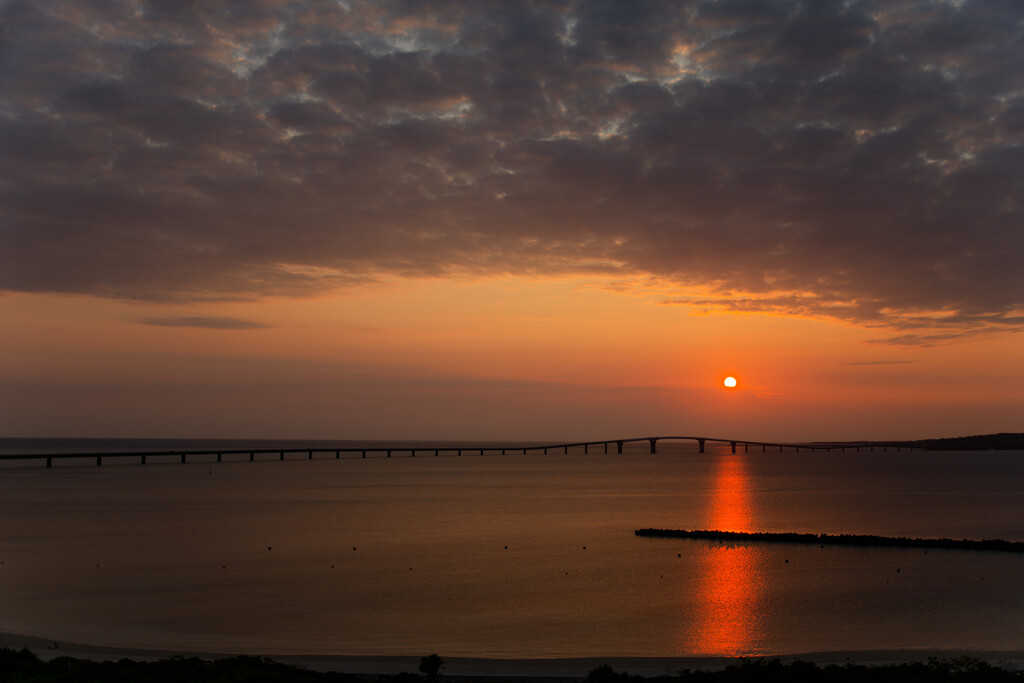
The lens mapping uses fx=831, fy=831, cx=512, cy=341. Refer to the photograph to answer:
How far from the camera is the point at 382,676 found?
881 inches

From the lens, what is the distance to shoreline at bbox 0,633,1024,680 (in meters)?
25.1

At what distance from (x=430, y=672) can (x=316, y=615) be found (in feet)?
48.0

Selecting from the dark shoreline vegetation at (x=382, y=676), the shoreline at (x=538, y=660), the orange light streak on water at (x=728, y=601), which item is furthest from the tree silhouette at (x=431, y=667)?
the orange light streak on water at (x=728, y=601)

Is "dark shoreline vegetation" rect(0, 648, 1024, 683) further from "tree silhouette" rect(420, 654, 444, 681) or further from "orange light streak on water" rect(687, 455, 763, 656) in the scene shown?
"orange light streak on water" rect(687, 455, 763, 656)

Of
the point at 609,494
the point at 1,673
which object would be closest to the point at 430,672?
the point at 1,673

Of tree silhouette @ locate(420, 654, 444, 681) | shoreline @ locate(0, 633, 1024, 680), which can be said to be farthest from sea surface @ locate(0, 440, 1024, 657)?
tree silhouette @ locate(420, 654, 444, 681)

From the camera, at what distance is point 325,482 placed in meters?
126

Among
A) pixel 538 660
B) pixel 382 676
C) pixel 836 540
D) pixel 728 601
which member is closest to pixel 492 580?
pixel 728 601

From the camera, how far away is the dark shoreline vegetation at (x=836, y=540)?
52969 millimetres

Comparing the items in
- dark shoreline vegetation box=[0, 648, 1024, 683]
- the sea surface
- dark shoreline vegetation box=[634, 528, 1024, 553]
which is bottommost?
the sea surface

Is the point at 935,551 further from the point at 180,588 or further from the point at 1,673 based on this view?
the point at 1,673

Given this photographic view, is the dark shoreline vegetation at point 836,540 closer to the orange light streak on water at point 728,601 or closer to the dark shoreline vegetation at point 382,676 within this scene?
the orange light streak on water at point 728,601

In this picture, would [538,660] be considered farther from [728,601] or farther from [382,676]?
[728,601]

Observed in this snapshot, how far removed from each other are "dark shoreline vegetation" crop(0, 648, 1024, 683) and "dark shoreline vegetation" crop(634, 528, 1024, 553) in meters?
34.7
